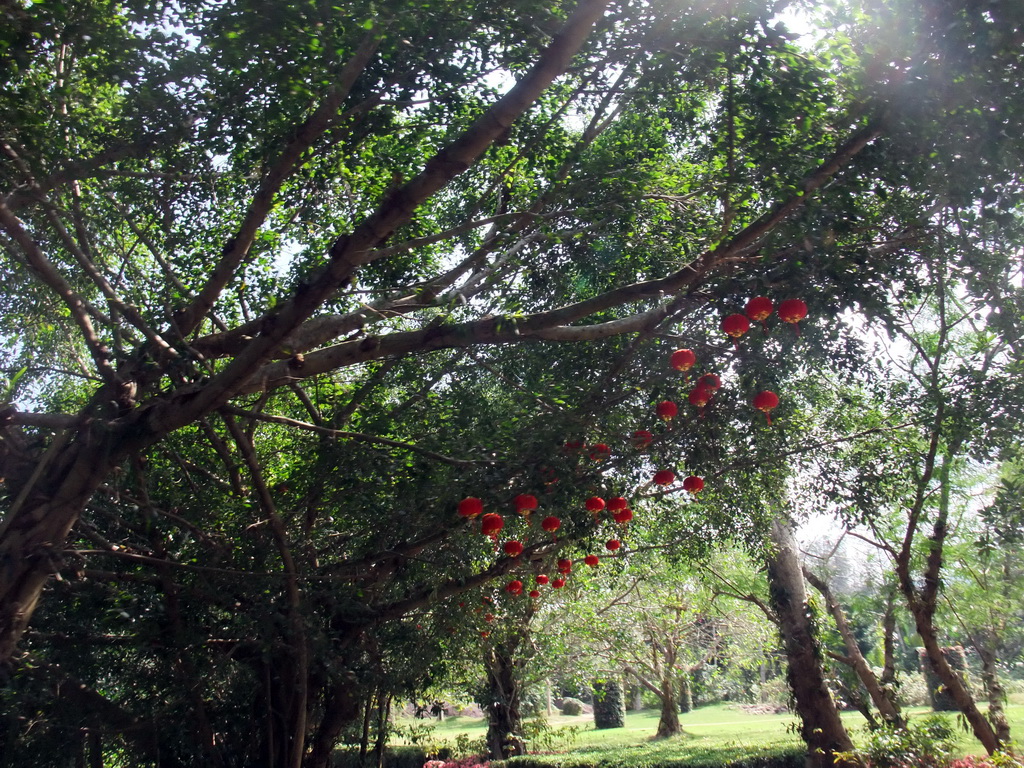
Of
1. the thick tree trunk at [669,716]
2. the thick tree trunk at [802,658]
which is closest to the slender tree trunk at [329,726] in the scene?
→ the thick tree trunk at [802,658]

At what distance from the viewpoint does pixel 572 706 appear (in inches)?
1267

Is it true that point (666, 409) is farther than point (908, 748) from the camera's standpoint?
No

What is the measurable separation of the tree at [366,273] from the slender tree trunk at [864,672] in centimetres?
377

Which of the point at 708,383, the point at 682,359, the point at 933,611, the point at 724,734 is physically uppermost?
the point at 682,359

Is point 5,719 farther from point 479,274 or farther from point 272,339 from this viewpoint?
point 479,274

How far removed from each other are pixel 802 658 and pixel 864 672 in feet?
2.48

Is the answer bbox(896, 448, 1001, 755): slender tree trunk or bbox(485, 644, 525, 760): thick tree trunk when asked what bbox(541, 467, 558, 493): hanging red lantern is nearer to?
bbox(896, 448, 1001, 755): slender tree trunk

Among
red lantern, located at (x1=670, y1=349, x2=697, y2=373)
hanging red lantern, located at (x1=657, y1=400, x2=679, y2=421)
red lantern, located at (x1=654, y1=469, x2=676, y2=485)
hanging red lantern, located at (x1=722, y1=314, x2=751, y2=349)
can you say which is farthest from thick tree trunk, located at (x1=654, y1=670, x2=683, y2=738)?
hanging red lantern, located at (x1=722, y1=314, x2=751, y2=349)

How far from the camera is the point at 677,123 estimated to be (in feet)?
16.9

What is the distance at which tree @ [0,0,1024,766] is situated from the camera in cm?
354

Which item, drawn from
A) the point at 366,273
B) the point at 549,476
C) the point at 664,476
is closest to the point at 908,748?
the point at 664,476

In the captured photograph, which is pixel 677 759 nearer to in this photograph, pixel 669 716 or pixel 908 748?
pixel 908 748

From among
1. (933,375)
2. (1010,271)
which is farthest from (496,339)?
(933,375)

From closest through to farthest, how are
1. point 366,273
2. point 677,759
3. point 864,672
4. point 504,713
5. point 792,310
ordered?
point 792,310 → point 366,273 → point 864,672 → point 677,759 → point 504,713
